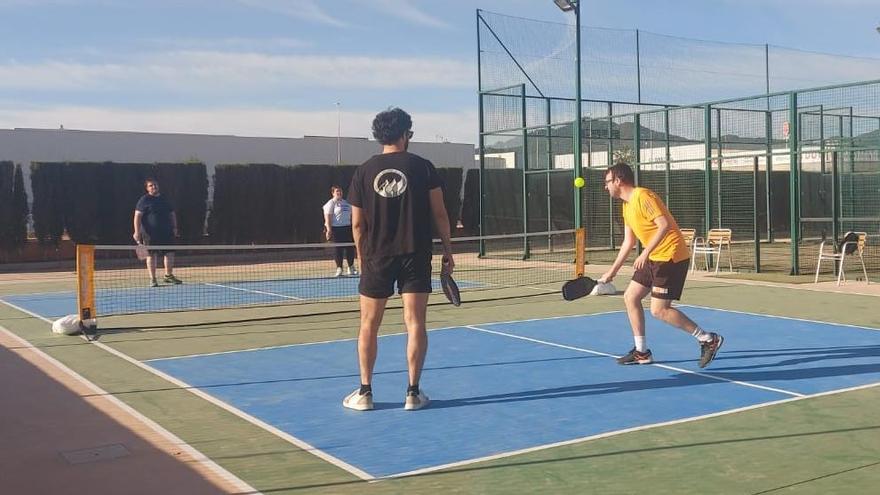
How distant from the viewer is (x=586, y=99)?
22.0m

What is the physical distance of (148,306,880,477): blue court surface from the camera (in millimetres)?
5344

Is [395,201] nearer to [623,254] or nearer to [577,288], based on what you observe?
[623,254]

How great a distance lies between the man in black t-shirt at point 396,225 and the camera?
5.77m

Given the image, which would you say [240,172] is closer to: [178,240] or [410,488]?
[178,240]

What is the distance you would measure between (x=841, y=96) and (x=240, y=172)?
15.5 m

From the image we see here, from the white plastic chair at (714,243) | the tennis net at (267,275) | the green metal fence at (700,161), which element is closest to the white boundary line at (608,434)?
the tennis net at (267,275)

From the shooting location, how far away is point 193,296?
1364cm

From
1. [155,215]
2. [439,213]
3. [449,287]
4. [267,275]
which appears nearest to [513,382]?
[449,287]

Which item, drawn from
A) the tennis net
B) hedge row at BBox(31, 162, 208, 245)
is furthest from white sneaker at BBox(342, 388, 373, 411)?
hedge row at BBox(31, 162, 208, 245)

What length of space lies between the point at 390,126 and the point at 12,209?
18577 mm

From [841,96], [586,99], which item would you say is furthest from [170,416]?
[586,99]

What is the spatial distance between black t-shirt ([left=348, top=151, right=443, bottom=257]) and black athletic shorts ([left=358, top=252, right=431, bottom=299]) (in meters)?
0.04

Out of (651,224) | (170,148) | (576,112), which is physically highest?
(170,148)

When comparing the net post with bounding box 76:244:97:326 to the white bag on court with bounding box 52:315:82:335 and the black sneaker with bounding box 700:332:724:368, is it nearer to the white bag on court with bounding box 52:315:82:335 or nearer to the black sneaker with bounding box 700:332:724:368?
the white bag on court with bounding box 52:315:82:335
